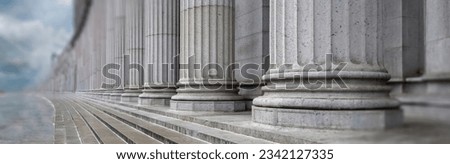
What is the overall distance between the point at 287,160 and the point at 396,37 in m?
4.87

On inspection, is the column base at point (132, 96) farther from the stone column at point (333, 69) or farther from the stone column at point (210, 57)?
the stone column at point (333, 69)

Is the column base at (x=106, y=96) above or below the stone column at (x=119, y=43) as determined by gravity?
below

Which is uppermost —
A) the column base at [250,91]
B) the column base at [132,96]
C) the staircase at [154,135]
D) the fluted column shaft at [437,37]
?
the fluted column shaft at [437,37]

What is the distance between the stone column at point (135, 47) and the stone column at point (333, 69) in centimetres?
1552

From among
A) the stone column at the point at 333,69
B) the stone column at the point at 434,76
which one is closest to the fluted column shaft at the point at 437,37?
the stone column at the point at 434,76

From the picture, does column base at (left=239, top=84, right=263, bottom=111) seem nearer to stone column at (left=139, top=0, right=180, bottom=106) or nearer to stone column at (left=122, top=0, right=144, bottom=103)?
stone column at (left=139, top=0, right=180, bottom=106)

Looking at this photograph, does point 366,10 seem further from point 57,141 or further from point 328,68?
point 57,141

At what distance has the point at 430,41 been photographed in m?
8.49

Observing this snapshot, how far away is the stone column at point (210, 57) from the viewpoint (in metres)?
12.7

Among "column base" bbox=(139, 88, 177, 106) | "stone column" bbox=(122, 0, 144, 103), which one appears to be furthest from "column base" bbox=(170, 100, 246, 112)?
"stone column" bbox=(122, 0, 144, 103)

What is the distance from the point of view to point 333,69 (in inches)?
274

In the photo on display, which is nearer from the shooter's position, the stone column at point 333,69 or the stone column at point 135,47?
the stone column at point 333,69

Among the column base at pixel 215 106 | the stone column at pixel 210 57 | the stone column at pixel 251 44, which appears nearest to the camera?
the column base at pixel 215 106

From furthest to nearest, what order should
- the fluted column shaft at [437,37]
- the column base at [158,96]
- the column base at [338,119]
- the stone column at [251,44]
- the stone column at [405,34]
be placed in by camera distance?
the column base at [158,96]
the stone column at [251,44]
the stone column at [405,34]
the fluted column shaft at [437,37]
the column base at [338,119]
